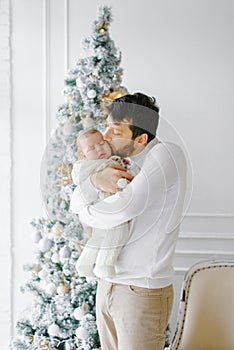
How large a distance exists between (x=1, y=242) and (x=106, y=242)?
1303 mm

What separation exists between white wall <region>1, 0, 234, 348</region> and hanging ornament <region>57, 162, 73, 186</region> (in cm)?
113

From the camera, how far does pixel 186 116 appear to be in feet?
10.8

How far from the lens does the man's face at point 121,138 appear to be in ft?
6.83

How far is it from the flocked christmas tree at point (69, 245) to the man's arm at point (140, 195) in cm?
17

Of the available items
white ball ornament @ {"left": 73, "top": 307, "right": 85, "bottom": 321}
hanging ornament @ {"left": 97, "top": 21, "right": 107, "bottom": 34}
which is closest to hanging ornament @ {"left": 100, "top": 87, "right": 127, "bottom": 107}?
hanging ornament @ {"left": 97, "top": 21, "right": 107, "bottom": 34}

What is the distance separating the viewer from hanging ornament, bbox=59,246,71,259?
2.74 metres

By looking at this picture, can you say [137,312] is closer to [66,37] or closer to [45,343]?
[45,343]

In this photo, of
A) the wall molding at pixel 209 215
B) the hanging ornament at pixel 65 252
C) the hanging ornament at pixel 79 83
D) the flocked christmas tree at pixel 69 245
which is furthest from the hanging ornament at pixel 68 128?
the wall molding at pixel 209 215

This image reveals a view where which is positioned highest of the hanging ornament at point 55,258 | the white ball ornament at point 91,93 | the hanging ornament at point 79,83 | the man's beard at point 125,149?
the hanging ornament at point 79,83

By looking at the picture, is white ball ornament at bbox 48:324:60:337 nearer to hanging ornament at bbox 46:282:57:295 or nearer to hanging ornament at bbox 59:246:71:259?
hanging ornament at bbox 46:282:57:295

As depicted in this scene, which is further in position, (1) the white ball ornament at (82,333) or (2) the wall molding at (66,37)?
(2) the wall molding at (66,37)

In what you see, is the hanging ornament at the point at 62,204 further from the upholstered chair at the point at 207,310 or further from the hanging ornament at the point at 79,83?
the upholstered chair at the point at 207,310

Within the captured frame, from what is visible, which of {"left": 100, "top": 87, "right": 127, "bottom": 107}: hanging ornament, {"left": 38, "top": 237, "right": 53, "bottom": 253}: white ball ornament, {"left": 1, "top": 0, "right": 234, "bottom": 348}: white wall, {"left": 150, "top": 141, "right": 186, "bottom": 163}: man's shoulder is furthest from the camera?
{"left": 1, "top": 0, "right": 234, "bottom": 348}: white wall

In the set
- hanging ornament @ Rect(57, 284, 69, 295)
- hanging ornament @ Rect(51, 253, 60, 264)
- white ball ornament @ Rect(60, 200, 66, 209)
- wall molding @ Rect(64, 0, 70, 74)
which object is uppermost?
wall molding @ Rect(64, 0, 70, 74)
